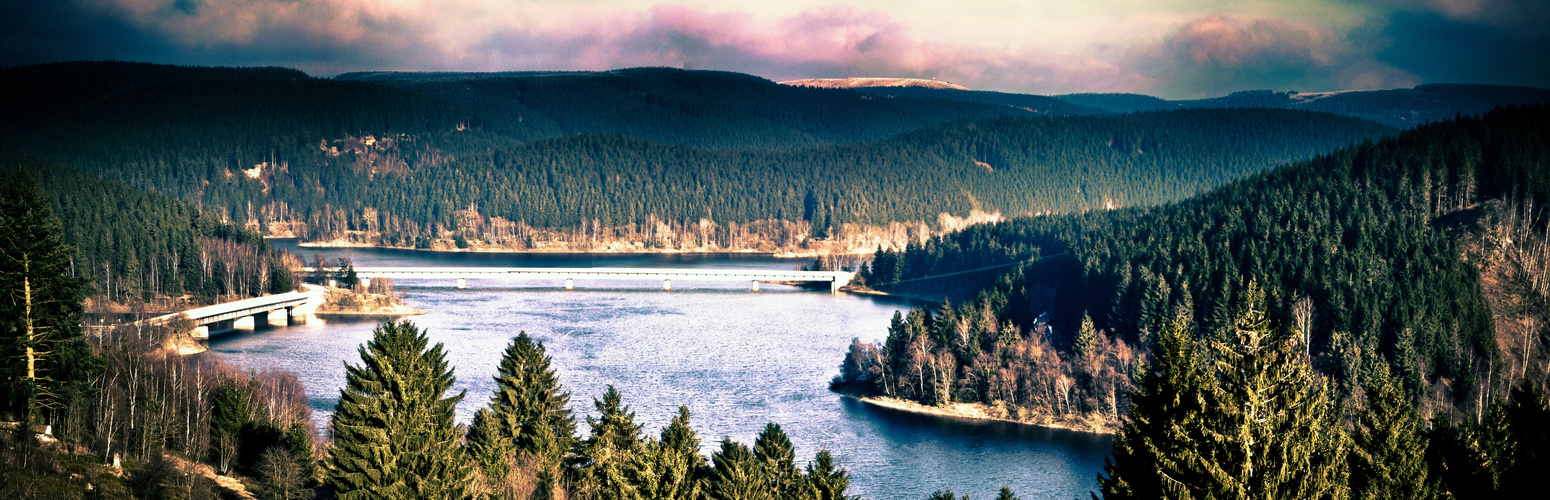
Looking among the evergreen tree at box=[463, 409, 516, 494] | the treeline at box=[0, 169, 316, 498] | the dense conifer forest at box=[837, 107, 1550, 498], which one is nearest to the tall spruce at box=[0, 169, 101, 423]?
the treeline at box=[0, 169, 316, 498]

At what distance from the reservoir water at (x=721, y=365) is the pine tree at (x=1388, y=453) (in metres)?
21.5

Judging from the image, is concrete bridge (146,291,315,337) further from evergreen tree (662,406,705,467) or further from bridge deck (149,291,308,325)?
evergreen tree (662,406,705,467)

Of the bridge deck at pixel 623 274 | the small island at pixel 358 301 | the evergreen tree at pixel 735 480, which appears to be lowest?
the evergreen tree at pixel 735 480

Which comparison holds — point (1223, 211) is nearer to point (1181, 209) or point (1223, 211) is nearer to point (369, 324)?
point (1181, 209)

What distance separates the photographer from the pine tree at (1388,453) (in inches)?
939

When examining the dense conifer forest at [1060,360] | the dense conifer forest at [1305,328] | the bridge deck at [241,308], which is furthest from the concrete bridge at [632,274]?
the bridge deck at [241,308]

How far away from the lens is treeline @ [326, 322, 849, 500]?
2708 cm

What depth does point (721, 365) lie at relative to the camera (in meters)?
72.0

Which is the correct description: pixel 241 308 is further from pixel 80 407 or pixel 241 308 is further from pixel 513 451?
pixel 513 451

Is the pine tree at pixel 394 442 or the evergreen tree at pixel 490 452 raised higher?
the pine tree at pixel 394 442

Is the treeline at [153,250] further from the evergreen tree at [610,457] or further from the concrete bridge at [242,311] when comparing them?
the evergreen tree at [610,457]

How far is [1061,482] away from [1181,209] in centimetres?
5955

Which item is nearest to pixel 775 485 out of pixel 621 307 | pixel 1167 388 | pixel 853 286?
pixel 1167 388

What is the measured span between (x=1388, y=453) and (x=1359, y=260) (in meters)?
51.7
